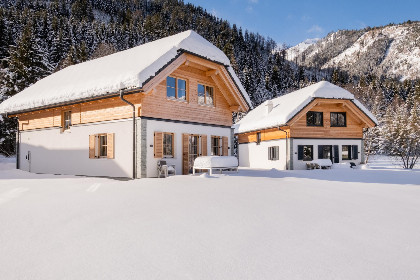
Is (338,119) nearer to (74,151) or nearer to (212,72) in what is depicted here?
(212,72)

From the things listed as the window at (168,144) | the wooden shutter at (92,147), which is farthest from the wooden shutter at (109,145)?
the window at (168,144)

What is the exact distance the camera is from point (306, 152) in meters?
23.0

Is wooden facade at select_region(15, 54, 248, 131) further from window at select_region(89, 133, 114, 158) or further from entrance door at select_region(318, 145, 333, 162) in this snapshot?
entrance door at select_region(318, 145, 333, 162)

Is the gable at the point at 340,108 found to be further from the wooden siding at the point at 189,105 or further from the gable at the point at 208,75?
the wooden siding at the point at 189,105

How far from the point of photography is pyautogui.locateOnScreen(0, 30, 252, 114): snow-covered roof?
12.7 m

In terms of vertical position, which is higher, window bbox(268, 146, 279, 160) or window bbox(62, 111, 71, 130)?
window bbox(62, 111, 71, 130)

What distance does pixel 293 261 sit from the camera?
365 cm

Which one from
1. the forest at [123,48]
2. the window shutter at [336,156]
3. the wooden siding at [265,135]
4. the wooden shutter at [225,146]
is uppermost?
the forest at [123,48]

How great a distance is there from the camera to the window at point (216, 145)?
55.7 feet

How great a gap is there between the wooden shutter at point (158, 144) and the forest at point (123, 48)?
69.3 feet

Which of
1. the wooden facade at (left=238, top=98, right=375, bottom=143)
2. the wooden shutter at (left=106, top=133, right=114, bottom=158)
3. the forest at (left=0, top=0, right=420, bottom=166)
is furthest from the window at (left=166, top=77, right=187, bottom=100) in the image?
the forest at (left=0, top=0, right=420, bottom=166)

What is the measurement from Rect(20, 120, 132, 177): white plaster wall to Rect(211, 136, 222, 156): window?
16.6 feet

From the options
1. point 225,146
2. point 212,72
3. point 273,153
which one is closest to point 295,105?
point 273,153

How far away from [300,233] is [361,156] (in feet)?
72.8
